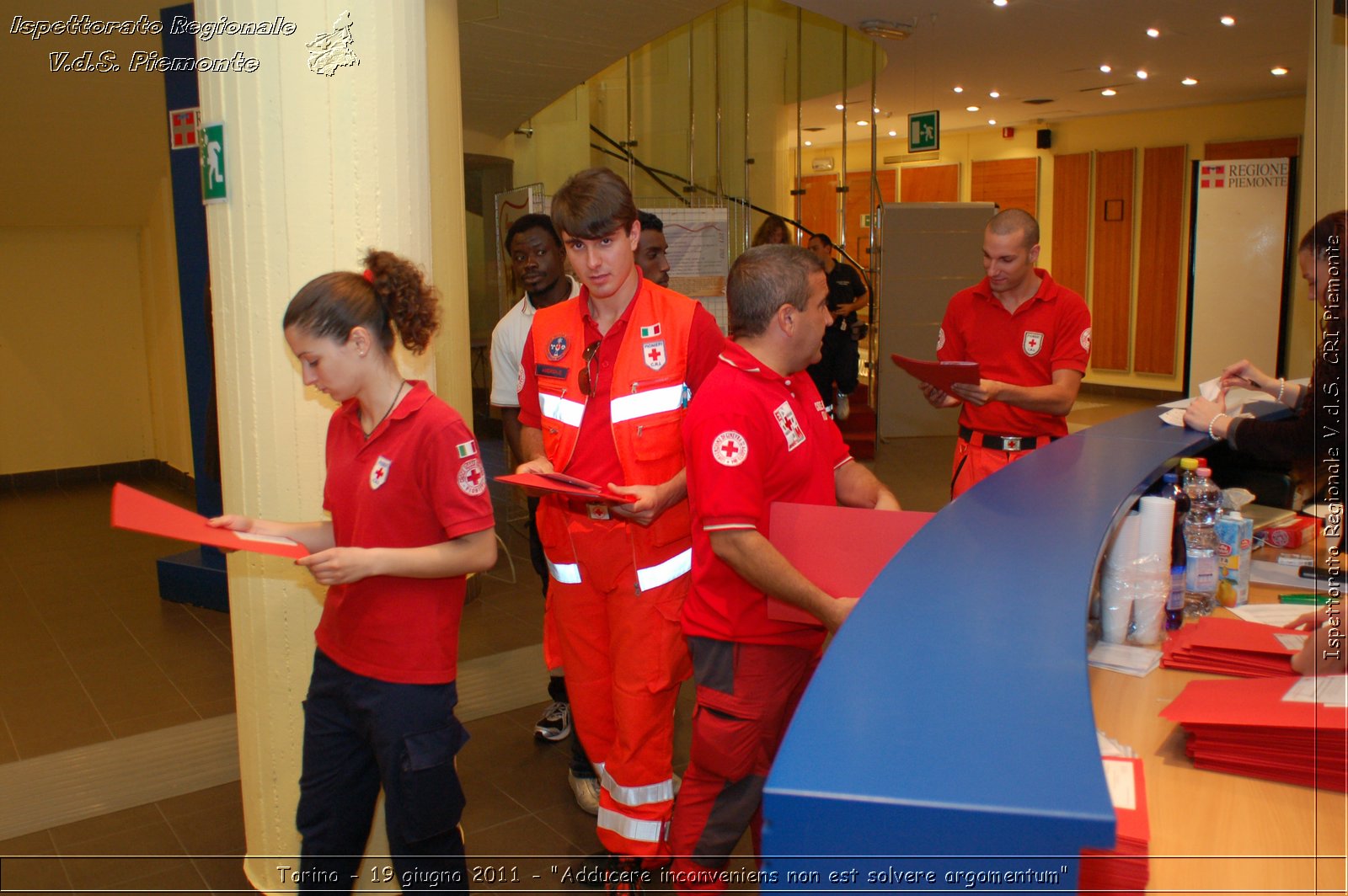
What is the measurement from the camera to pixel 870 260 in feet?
34.3

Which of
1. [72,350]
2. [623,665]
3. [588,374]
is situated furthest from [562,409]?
[72,350]

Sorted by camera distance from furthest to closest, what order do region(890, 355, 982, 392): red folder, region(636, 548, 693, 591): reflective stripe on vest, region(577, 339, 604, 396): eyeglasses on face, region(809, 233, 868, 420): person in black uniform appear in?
region(809, 233, 868, 420): person in black uniform → region(890, 355, 982, 392): red folder → region(577, 339, 604, 396): eyeglasses on face → region(636, 548, 693, 591): reflective stripe on vest

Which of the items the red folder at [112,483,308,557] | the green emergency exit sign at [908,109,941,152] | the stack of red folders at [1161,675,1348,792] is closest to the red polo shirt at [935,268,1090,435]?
the stack of red folders at [1161,675,1348,792]

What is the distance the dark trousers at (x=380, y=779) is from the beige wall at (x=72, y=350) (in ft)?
24.6

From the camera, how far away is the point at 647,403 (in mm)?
2574

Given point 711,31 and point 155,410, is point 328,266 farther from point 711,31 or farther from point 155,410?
point 711,31

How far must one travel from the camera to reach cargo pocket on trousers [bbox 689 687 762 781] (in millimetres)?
2201

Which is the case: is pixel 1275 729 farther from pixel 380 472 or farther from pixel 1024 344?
pixel 1024 344

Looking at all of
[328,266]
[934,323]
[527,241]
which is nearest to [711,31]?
[934,323]

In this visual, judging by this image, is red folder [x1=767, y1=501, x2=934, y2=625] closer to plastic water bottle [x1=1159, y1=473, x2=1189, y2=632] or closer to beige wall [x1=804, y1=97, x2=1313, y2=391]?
plastic water bottle [x1=1159, y1=473, x2=1189, y2=632]

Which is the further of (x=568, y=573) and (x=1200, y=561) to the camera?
(x=568, y=573)

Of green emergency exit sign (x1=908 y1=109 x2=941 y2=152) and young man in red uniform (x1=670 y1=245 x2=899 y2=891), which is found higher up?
green emergency exit sign (x1=908 y1=109 x2=941 y2=152)

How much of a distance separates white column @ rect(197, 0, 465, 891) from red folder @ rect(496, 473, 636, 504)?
661mm

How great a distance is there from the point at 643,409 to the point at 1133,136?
1372 cm
